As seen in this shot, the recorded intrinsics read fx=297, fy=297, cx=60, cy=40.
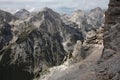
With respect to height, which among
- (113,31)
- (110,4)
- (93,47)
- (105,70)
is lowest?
(93,47)

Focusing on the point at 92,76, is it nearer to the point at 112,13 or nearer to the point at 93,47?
the point at 112,13

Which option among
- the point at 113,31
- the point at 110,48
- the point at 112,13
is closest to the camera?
the point at 110,48

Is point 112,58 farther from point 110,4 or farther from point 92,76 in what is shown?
point 110,4

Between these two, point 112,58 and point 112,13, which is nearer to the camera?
point 112,58

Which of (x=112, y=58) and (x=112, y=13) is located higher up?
(x=112, y=13)

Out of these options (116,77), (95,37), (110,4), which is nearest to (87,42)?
(95,37)

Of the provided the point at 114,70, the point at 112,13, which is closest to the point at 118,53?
the point at 114,70

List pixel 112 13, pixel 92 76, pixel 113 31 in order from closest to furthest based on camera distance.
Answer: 1. pixel 92 76
2. pixel 113 31
3. pixel 112 13
